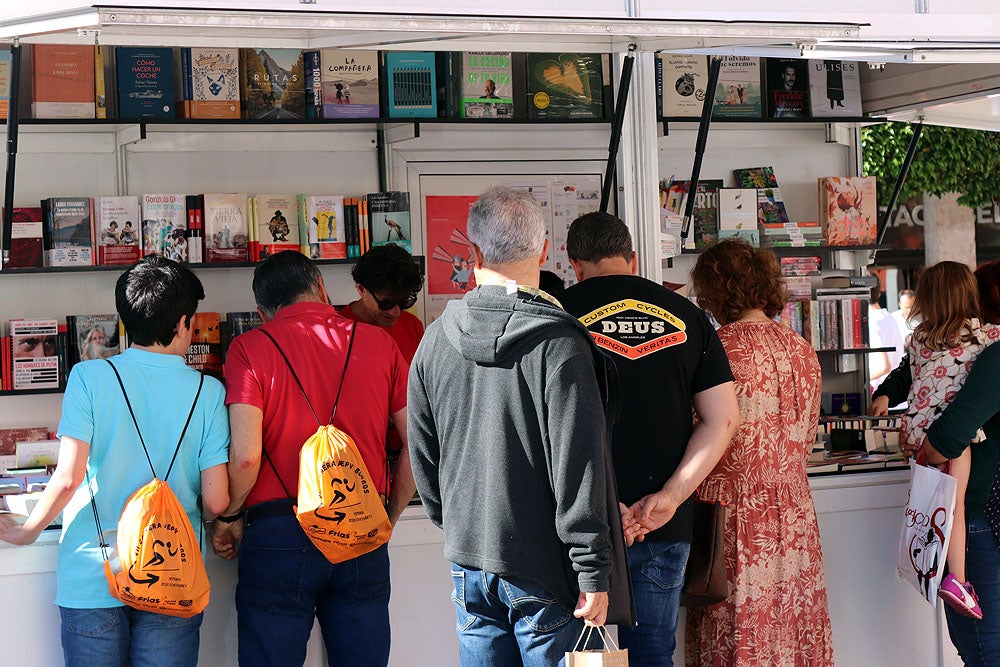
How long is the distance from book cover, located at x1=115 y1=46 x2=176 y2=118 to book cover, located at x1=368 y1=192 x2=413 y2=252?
1.06 m

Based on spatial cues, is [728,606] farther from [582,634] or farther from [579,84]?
[579,84]

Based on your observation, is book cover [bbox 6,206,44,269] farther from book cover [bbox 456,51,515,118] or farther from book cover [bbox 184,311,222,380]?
book cover [bbox 456,51,515,118]

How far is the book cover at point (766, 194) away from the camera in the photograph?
654 cm

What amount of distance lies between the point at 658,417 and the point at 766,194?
383cm

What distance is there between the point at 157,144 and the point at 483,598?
3.89 m

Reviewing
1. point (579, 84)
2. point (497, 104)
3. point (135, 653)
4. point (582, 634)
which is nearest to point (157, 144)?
point (497, 104)

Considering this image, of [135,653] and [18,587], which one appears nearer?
[135,653]

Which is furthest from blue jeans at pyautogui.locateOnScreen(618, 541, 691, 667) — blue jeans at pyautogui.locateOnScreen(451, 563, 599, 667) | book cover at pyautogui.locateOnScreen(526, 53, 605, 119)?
book cover at pyautogui.locateOnScreen(526, 53, 605, 119)

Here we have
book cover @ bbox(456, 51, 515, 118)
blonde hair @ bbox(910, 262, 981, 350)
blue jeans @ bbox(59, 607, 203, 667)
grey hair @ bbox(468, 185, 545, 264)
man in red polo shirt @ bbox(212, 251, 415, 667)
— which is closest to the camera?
grey hair @ bbox(468, 185, 545, 264)

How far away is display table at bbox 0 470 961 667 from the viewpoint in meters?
3.14

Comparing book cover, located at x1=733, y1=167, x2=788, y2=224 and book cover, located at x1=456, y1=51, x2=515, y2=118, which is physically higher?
book cover, located at x1=456, y1=51, x2=515, y2=118

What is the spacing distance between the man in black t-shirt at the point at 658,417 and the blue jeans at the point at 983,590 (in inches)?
47.2

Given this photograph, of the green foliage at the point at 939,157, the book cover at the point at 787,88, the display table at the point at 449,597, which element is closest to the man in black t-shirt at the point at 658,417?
the display table at the point at 449,597

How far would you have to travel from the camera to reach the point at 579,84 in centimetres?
594
